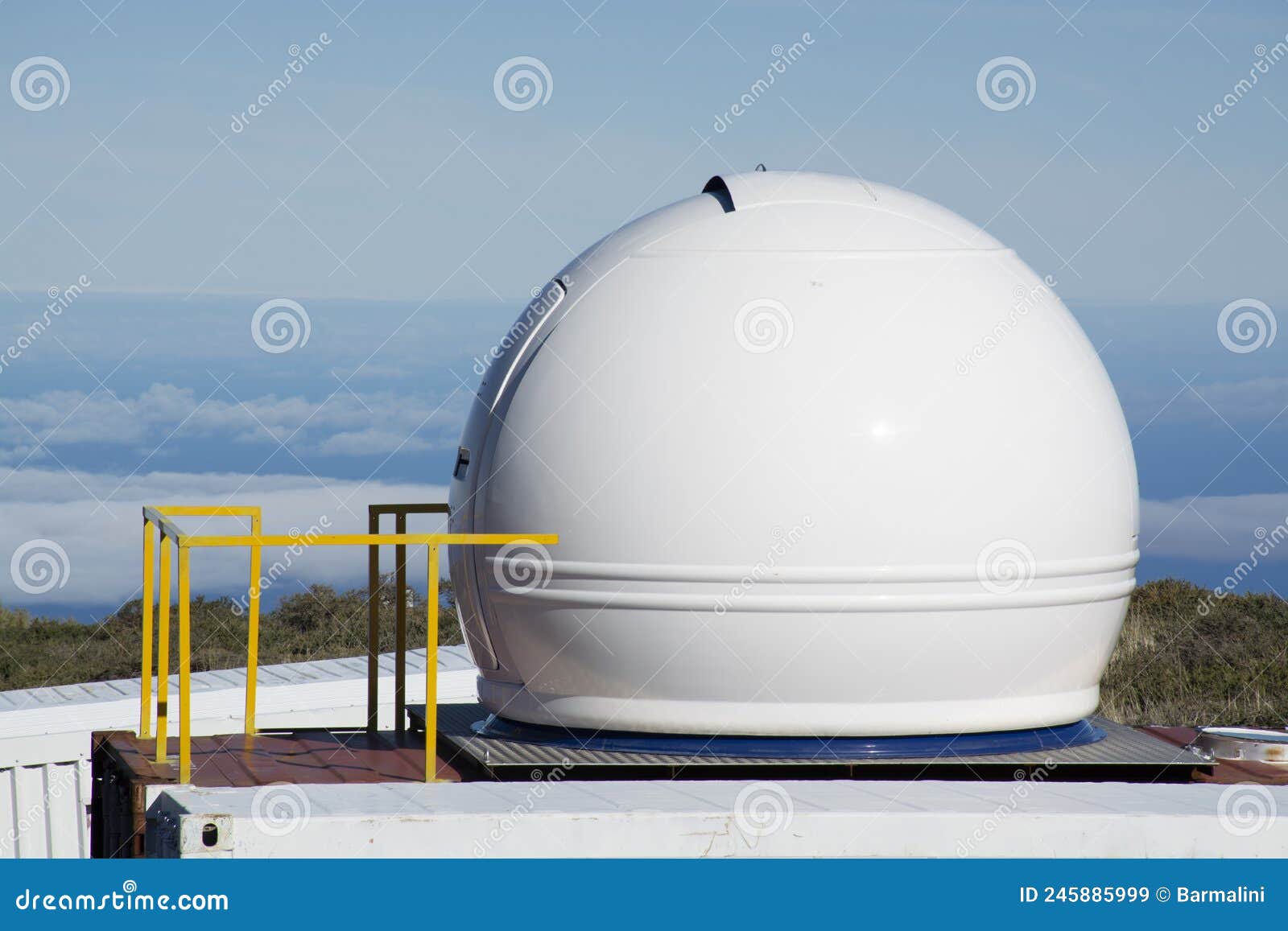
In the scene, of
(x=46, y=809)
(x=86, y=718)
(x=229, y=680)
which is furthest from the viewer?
(x=229, y=680)

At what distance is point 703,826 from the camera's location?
8.46 metres

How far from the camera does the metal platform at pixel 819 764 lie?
31.1ft

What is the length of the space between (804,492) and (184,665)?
340cm

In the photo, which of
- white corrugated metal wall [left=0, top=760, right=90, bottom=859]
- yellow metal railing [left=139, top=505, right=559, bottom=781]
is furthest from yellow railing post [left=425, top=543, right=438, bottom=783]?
white corrugated metal wall [left=0, top=760, right=90, bottom=859]

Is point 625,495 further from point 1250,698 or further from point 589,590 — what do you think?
point 1250,698

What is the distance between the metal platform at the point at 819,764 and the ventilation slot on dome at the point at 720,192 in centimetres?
325

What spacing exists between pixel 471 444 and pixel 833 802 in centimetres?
324
